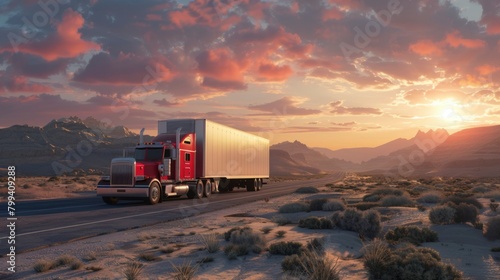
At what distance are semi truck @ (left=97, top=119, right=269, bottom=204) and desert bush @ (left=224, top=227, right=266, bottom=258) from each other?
46.4ft

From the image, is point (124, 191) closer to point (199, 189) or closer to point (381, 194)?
point (199, 189)

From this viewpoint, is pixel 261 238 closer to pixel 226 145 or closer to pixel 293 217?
pixel 293 217

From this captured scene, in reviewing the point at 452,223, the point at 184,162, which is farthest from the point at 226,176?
the point at 452,223

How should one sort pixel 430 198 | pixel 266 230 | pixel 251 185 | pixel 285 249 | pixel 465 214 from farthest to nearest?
pixel 251 185 → pixel 430 198 → pixel 465 214 → pixel 266 230 → pixel 285 249

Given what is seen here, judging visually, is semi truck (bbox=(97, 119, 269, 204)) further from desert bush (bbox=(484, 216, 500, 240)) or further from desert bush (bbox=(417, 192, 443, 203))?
desert bush (bbox=(484, 216, 500, 240))

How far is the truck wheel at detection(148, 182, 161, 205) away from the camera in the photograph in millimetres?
25359

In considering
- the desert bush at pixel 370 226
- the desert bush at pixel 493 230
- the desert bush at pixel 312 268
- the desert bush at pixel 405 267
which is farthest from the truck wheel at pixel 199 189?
the desert bush at pixel 405 267

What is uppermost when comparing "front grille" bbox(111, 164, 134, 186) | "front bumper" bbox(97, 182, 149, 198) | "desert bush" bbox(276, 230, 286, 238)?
"front grille" bbox(111, 164, 134, 186)

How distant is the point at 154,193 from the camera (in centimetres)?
2581

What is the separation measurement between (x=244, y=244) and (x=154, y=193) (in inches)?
614

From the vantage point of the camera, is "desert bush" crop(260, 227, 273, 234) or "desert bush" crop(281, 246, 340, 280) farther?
"desert bush" crop(260, 227, 273, 234)

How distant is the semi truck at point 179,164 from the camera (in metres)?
25.2

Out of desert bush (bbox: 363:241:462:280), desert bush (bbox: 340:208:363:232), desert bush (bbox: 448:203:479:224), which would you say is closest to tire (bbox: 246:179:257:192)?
desert bush (bbox: 448:203:479:224)

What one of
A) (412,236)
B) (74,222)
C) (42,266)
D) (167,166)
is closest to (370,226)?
(412,236)
